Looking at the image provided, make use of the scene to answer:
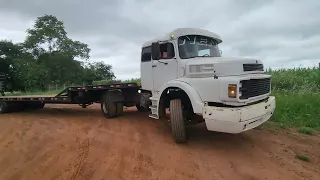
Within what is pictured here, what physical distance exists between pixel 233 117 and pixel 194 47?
2285 mm

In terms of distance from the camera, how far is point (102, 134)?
6629mm

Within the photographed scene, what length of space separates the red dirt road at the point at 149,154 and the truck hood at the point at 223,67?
5.23 ft

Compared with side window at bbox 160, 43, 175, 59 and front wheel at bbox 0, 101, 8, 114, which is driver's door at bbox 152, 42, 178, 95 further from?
front wheel at bbox 0, 101, 8, 114

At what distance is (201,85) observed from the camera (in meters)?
5.31

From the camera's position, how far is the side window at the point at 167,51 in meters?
6.36

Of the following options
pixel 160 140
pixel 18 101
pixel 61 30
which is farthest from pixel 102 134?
pixel 61 30

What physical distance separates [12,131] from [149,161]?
4828 mm

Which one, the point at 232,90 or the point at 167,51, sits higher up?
the point at 167,51

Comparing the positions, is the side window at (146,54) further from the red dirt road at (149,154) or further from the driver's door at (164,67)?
the red dirt road at (149,154)

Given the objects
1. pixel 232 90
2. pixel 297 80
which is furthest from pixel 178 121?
pixel 297 80

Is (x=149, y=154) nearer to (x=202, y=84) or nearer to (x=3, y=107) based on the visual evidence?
(x=202, y=84)

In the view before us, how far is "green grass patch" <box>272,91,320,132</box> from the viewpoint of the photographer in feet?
24.1

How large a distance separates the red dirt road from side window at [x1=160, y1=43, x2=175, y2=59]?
6.45ft

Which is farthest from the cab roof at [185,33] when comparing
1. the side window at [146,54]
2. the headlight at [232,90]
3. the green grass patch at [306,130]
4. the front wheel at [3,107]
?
the front wheel at [3,107]
